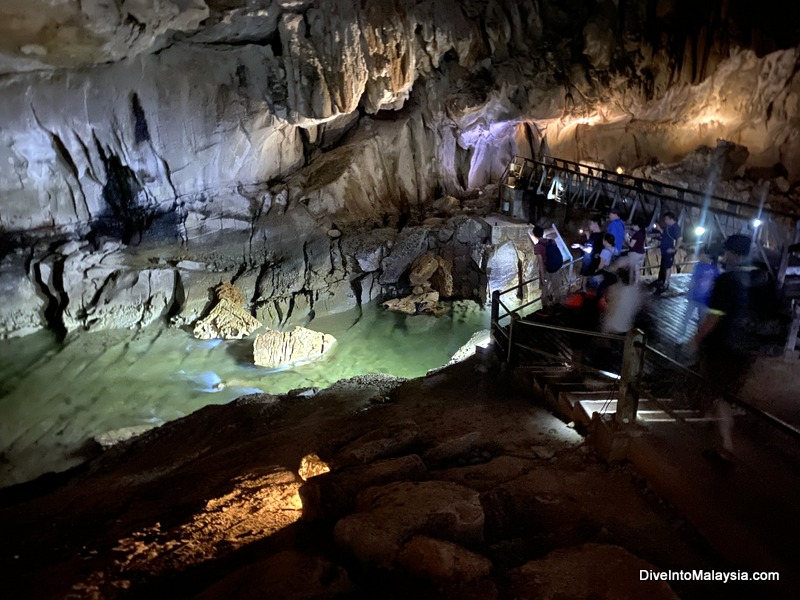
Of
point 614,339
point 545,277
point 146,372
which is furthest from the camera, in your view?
point 146,372

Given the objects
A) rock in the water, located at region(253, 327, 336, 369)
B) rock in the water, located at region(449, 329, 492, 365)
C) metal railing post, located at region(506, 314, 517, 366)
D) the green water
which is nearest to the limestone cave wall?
the green water

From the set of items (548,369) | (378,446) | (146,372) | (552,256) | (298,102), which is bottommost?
(146,372)

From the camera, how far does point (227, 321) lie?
498 inches

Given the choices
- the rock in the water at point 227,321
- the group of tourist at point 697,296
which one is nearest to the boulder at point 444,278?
the rock in the water at point 227,321

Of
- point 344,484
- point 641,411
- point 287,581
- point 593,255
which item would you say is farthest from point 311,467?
point 593,255

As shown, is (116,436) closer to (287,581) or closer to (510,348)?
(510,348)

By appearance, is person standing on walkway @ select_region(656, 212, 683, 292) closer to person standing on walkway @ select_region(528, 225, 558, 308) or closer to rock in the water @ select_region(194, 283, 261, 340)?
person standing on walkway @ select_region(528, 225, 558, 308)

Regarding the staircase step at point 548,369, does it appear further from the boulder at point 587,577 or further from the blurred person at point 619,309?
the boulder at point 587,577

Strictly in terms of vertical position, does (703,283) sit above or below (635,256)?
above

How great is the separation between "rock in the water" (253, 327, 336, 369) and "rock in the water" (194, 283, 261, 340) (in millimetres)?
1418

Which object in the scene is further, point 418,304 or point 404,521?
point 418,304

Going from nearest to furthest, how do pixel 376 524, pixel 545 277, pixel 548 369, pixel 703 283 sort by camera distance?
pixel 376 524 < pixel 703 283 < pixel 548 369 < pixel 545 277

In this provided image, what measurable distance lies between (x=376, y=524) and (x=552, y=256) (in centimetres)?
574

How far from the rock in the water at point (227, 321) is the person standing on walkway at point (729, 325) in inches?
394
